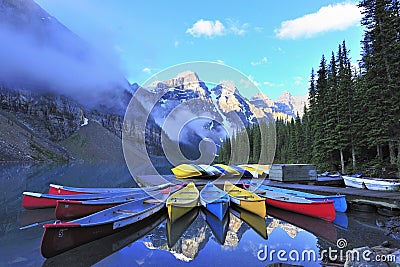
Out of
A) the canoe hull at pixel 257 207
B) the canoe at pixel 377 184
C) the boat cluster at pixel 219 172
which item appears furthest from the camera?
the boat cluster at pixel 219 172

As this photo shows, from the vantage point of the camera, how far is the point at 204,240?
10.9m

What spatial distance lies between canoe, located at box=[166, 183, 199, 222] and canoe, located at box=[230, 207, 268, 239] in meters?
2.61

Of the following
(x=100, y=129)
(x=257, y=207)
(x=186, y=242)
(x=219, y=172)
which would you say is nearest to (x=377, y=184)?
(x=257, y=207)

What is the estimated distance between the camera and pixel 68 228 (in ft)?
29.4

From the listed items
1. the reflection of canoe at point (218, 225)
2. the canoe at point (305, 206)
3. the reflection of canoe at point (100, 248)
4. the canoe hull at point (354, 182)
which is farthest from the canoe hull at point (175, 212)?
the canoe hull at point (354, 182)

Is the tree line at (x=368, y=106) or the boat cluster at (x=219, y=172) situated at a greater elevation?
the tree line at (x=368, y=106)

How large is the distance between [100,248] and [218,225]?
18.8 ft

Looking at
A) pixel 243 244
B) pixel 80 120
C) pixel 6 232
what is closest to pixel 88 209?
pixel 6 232

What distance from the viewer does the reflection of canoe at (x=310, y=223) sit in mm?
11625

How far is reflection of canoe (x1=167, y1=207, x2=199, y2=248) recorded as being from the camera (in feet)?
36.2

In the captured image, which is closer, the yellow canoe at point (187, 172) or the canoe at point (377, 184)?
the canoe at point (377, 184)

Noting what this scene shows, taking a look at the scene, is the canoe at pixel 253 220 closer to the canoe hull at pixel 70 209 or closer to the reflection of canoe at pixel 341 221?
the reflection of canoe at pixel 341 221

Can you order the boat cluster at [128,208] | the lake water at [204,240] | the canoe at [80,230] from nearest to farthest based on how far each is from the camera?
the canoe at [80,230]
the lake water at [204,240]
the boat cluster at [128,208]

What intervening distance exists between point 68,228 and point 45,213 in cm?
883
